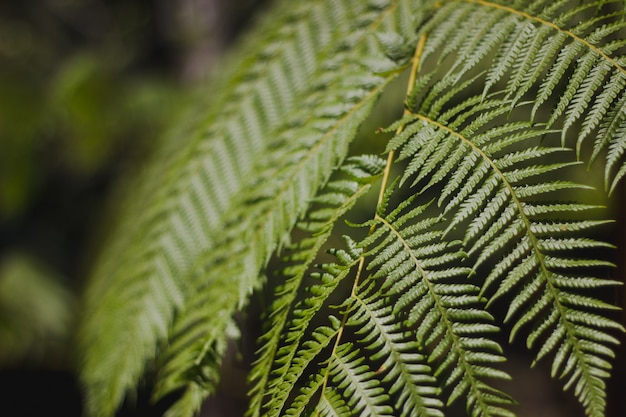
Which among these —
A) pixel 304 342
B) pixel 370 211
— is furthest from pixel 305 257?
pixel 370 211

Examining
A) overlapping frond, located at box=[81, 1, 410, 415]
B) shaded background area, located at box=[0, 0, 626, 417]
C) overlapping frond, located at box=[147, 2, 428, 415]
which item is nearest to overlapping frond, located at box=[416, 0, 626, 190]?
overlapping frond, located at box=[147, 2, 428, 415]

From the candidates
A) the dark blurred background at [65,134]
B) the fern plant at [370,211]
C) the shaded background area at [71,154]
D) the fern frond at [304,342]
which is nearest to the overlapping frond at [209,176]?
the fern plant at [370,211]

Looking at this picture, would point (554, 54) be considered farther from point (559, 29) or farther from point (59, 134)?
point (59, 134)

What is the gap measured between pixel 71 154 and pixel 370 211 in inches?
78.2

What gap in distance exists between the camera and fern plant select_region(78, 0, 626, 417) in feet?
1.79

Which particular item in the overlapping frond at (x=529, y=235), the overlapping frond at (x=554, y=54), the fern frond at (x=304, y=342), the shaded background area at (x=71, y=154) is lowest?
the shaded background area at (x=71, y=154)

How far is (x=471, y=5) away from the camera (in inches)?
33.3

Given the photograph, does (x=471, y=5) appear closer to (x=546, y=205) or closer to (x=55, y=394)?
(x=546, y=205)

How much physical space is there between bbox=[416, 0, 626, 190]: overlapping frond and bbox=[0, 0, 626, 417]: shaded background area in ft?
1.27

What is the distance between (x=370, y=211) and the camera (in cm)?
147

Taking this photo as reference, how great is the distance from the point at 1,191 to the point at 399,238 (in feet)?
7.71

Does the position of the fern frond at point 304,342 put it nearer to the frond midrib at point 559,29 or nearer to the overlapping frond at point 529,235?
the overlapping frond at point 529,235

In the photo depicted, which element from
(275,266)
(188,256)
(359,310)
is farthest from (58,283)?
(359,310)

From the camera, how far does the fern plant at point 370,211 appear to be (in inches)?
21.5
